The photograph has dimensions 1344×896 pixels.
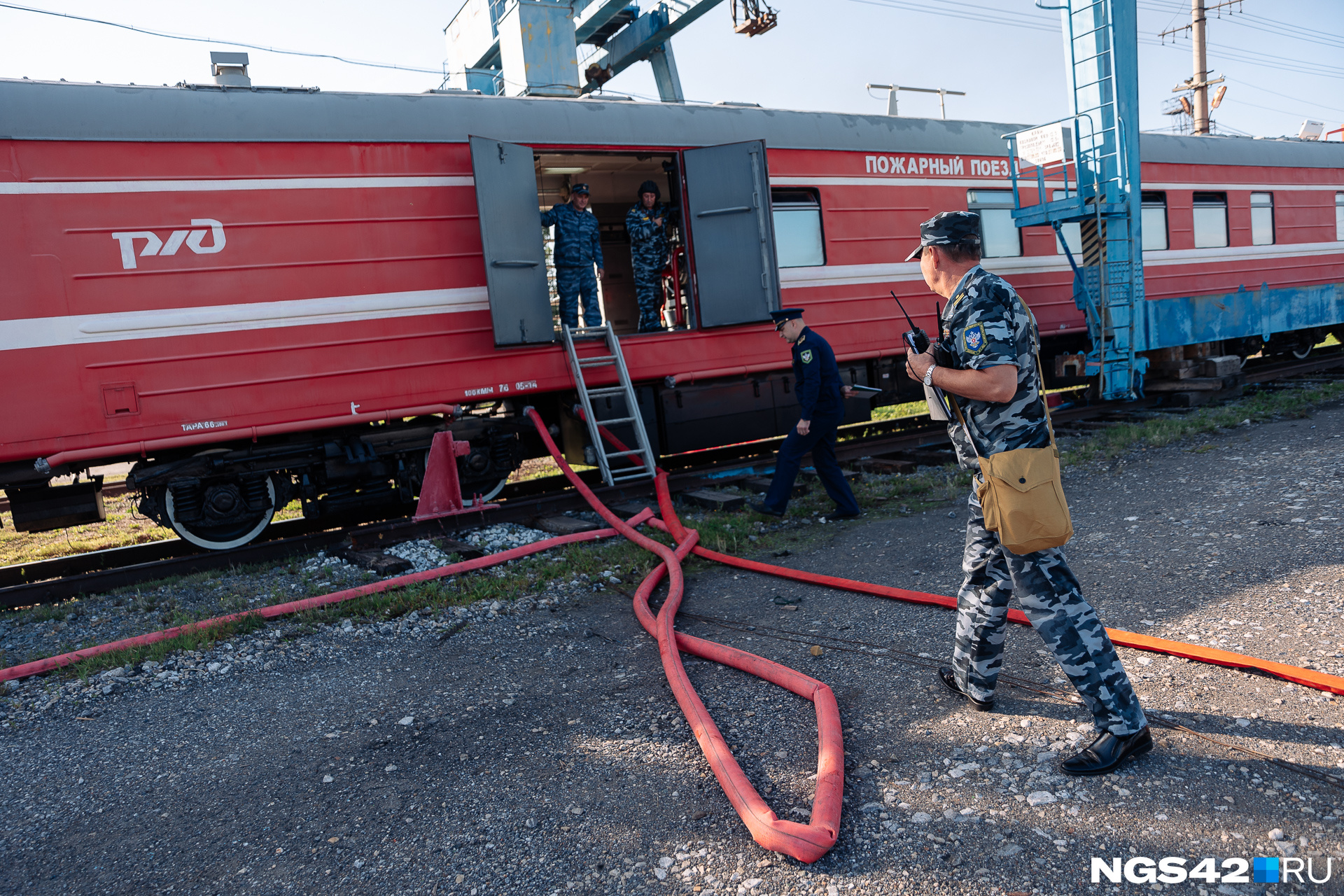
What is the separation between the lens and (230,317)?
5.98 metres

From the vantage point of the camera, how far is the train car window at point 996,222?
954 cm

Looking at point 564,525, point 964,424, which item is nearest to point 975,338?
point 964,424

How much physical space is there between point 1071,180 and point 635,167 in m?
5.36

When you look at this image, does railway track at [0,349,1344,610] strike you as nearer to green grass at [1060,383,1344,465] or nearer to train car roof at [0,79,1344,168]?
green grass at [1060,383,1344,465]

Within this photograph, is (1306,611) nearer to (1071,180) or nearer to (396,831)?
(396,831)

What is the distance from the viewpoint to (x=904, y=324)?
29.2 ft

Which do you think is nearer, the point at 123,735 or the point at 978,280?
the point at 978,280

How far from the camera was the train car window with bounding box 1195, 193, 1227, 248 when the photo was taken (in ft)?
37.1

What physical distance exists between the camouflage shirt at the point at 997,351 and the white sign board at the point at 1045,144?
7200 millimetres

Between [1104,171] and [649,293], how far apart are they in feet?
17.2

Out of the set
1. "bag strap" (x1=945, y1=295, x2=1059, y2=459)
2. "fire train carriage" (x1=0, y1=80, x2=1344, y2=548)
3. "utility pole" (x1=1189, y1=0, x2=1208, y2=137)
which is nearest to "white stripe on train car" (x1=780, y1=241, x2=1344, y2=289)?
"fire train carriage" (x1=0, y1=80, x2=1344, y2=548)

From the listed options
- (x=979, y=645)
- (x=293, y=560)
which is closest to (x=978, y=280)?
(x=979, y=645)

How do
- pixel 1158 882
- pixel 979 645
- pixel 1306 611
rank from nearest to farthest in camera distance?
pixel 1158 882 < pixel 979 645 < pixel 1306 611

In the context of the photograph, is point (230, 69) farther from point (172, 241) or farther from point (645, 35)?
point (645, 35)
